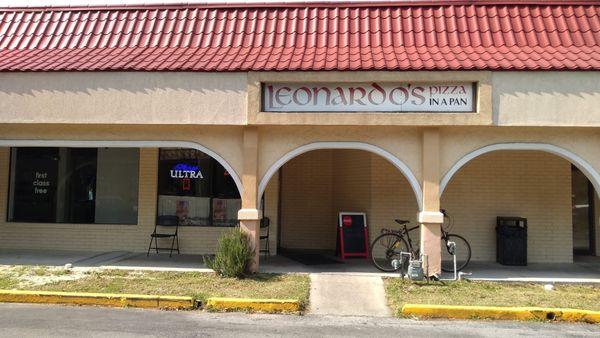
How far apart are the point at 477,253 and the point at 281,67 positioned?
619 centimetres

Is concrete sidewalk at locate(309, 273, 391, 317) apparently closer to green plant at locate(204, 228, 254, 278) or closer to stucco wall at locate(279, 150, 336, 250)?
green plant at locate(204, 228, 254, 278)

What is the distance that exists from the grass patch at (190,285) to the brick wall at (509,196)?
445 cm

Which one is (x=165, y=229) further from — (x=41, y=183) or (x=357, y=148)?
(x=357, y=148)

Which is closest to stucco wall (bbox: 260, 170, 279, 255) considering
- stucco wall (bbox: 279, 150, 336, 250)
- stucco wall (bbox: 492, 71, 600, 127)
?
stucco wall (bbox: 279, 150, 336, 250)

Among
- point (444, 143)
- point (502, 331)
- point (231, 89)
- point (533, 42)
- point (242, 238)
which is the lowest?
point (502, 331)

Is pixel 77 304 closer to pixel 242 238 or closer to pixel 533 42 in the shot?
pixel 242 238

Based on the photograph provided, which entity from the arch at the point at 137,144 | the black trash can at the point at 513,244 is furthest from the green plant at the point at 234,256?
the black trash can at the point at 513,244

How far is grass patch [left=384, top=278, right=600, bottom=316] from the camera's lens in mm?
7734

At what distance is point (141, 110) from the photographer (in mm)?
9703

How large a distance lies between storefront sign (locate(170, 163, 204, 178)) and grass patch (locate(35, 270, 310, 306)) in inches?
128

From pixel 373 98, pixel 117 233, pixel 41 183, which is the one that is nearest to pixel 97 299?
pixel 117 233

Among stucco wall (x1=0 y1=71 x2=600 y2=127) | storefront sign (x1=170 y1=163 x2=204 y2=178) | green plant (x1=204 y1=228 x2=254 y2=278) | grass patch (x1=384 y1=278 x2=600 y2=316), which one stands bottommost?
grass patch (x1=384 y1=278 x2=600 y2=316)

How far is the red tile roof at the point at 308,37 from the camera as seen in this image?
963 centimetres

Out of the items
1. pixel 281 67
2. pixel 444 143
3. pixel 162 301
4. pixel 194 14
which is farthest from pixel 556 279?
pixel 194 14
